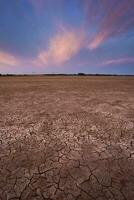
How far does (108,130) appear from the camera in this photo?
4.14 meters

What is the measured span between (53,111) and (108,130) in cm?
259

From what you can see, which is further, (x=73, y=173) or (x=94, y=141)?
(x=94, y=141)

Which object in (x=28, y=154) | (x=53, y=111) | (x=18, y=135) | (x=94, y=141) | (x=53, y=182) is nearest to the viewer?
(x=53, y=182)

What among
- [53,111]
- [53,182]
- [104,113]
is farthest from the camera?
[53,111]

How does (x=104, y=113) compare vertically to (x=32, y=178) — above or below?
above

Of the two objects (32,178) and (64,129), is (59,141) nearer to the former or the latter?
(64,129)

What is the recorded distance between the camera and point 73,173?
2496 mm

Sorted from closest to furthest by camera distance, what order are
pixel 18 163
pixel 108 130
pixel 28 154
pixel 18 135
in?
1. pixel 18 163
2. pixel 28 154
3. pixel 18 135
4. pixel 108 130

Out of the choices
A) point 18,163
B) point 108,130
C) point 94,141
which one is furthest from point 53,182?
point 108,130

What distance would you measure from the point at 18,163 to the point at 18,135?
1.20 m

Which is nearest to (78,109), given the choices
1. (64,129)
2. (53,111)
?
(53,111)

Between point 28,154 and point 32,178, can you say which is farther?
point 28,154

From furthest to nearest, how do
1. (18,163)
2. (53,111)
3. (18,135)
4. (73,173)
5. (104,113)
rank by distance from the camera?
(53,111)
(104,113)
(18,135)
(18,163)
(73,173)

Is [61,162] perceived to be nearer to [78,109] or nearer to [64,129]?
[64,129]
